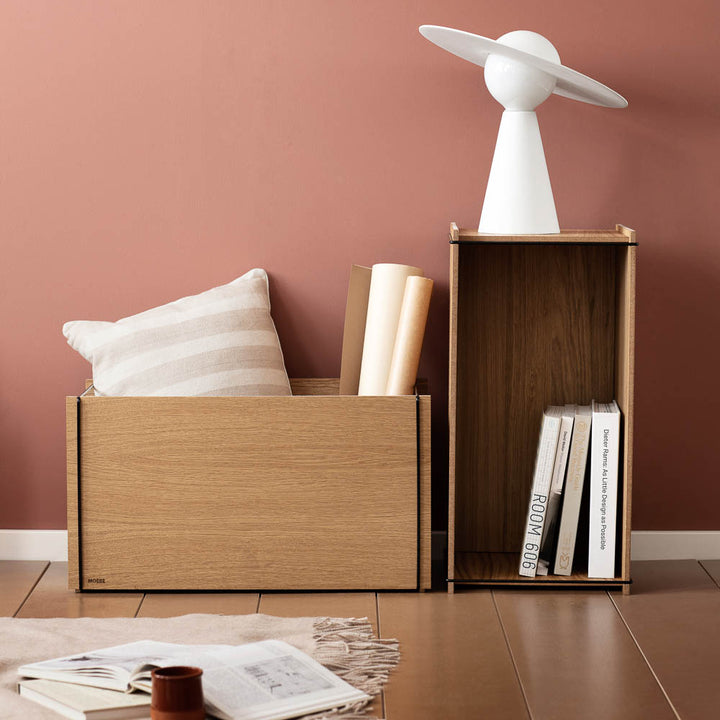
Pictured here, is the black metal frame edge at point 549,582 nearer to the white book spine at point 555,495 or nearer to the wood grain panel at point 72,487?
the white book spine at point 555,495

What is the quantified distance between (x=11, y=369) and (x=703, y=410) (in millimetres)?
1676

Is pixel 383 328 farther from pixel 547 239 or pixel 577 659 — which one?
pixel 577 659

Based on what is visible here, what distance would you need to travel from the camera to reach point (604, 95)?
226 centimetres

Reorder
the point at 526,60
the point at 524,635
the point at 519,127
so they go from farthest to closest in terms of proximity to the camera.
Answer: the point at 519,127
the point at 526,60
the point at 524,635

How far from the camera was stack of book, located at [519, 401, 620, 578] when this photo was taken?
2.26 meters

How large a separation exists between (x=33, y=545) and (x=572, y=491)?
4.26 ft

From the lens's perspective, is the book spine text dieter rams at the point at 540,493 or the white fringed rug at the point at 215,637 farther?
the book spine text dieter rams at the point at 540,493

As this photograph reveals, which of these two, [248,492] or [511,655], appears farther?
[248,492]

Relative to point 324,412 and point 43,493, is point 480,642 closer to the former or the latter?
point 324,412

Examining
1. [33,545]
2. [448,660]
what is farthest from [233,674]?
[33,545]

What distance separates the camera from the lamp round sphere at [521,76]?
87.0 inches

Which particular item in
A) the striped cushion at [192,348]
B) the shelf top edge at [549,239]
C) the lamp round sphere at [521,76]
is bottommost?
the striped cushion at [192,348]

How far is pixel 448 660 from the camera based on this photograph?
191cm

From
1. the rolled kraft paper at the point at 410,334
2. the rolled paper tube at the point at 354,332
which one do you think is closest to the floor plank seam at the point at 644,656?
the rolled kraft paper at the point at 410,334
